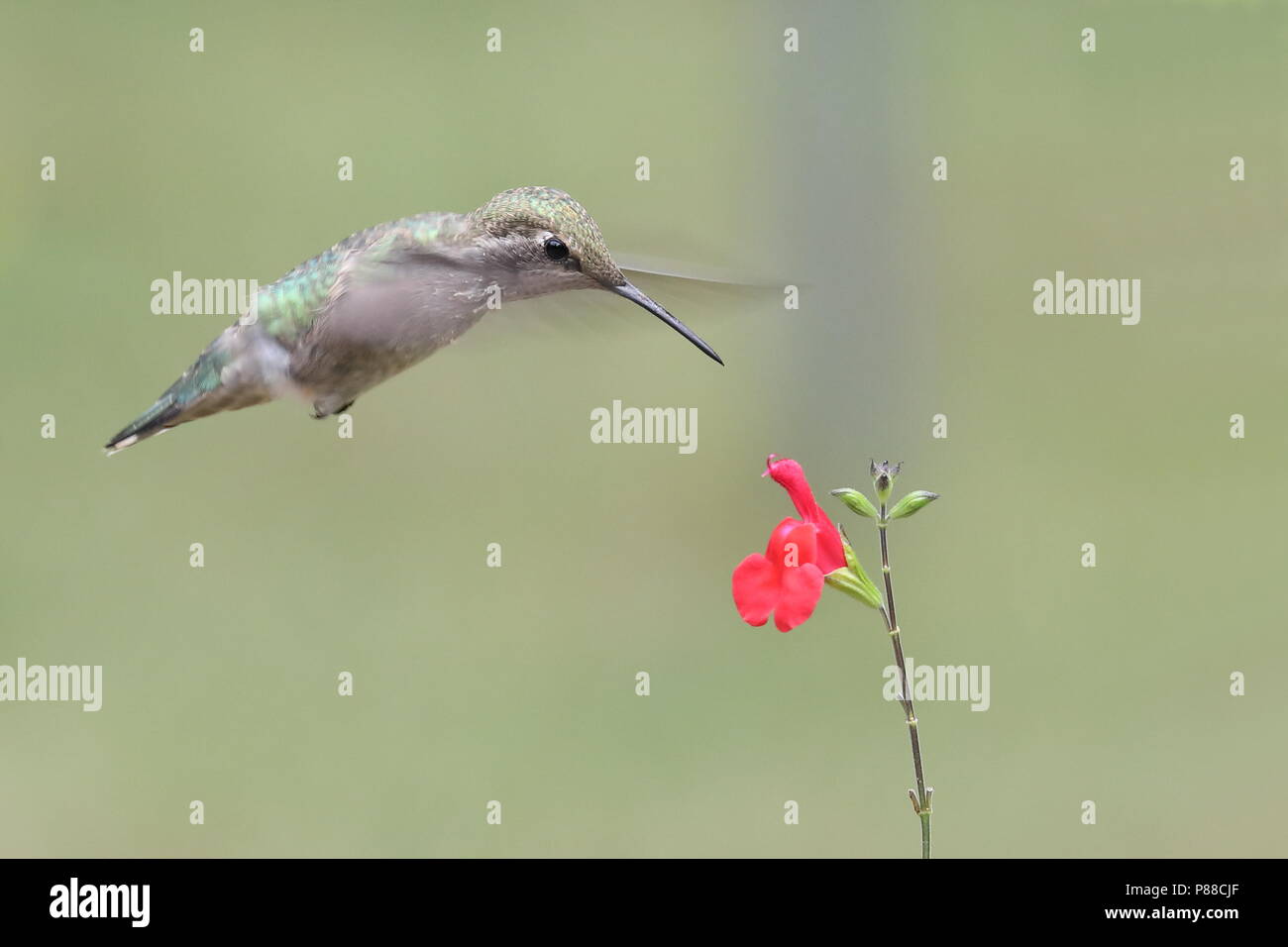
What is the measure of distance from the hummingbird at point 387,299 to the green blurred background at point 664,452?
277 centimetres

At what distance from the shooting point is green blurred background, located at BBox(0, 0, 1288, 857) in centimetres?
519

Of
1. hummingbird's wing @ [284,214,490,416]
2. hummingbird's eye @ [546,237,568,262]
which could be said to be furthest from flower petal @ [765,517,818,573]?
hummingbird's wing @ [284,214,490,416]

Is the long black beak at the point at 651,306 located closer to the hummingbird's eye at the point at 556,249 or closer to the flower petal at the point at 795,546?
the hummingbird's eye at the point at 556,249

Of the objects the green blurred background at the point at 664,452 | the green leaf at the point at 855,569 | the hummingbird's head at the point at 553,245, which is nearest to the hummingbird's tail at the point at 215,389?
the hummingbird's head at the point at 553,245

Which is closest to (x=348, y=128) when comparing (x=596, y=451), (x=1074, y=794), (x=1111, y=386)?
(x=596, y=451)

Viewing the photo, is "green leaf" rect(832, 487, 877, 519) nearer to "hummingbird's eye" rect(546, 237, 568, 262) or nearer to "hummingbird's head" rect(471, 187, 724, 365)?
"hummingbird's head" rect(471, 187, 724, 365)

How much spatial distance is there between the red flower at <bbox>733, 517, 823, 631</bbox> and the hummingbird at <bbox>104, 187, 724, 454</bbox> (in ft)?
1.24

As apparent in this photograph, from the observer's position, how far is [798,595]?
1.63 m

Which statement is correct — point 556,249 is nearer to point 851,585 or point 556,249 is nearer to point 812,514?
point 812,514

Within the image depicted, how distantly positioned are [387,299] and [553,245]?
0.91 feet

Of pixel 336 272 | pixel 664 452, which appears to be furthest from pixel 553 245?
pixel 664 452

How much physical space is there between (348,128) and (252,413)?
1571 mm

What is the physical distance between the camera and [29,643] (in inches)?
213

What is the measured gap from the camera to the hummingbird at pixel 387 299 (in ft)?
6.63
